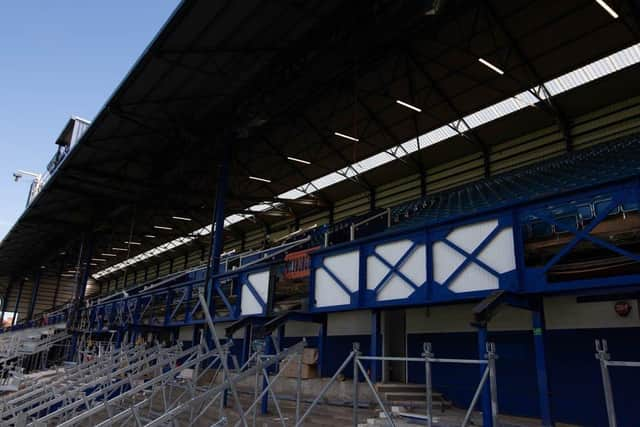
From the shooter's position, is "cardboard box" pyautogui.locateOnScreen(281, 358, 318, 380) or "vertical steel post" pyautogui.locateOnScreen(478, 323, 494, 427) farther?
"cardboard box" pyautogui.locateOnScreen(281, 358, 318, 380)

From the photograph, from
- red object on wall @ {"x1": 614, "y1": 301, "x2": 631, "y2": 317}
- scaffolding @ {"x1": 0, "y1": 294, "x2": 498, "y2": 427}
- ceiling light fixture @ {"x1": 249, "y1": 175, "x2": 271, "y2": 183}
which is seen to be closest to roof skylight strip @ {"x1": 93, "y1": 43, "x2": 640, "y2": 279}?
ceiling light fixture @ {"x1": 249, "y1": 175, "x2": 271, "y2": 183}

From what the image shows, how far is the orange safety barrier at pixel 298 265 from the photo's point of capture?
13.9 meters

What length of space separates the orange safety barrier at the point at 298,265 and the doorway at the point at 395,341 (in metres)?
2.95

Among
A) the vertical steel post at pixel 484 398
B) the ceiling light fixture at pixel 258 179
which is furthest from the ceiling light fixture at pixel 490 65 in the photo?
the ceiling light fixture at pixel 258 179

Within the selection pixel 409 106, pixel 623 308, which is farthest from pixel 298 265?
pixel 623 308

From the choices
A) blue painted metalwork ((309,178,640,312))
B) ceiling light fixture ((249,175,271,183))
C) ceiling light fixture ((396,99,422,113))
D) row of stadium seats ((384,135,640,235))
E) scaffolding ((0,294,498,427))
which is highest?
ceiling light fixture ((396,99,422,113))

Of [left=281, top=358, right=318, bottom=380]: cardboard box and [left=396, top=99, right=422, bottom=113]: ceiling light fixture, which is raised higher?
[left=396, top=99, right=422, bottom=113]: ceiling light fixture

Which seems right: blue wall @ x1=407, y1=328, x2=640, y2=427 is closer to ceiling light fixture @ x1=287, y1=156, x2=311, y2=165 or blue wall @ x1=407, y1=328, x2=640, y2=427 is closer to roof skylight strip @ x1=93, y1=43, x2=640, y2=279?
roof skylight strip @ x1=93, y1=43, x2=640, y2=279

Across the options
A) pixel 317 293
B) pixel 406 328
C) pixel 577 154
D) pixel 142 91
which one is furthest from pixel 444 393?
pixel 142 91

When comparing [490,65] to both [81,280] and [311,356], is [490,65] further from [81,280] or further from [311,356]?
[81,280]

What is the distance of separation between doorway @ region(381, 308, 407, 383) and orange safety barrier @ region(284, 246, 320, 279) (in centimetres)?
295

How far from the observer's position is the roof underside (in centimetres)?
1275

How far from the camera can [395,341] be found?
14430 mm

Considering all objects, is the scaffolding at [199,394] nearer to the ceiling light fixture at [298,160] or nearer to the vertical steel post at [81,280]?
the ceiling light fixture at [298,160]
